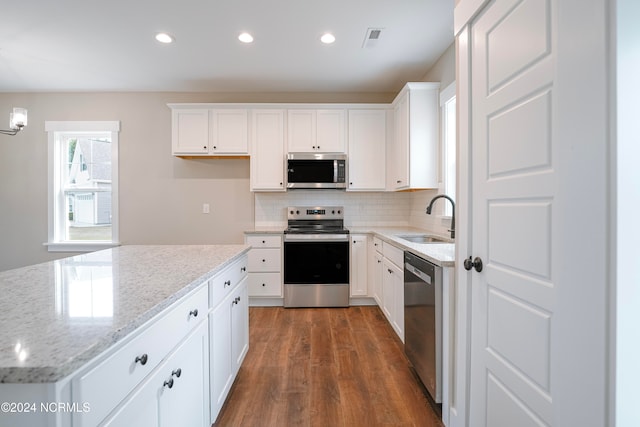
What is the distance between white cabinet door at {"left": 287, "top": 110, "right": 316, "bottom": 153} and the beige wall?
42 centimetres

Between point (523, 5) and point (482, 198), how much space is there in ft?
2.26

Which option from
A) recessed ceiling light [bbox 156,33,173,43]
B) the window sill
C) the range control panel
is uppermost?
recessed ceiling light [bbox 156,33,173,43]

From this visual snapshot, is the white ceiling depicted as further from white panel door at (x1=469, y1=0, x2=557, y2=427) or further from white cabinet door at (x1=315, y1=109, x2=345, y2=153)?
white panel door at (x1=469, y1=0, x2=557, y2=427)

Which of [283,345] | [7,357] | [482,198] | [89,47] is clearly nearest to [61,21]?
[89,47]

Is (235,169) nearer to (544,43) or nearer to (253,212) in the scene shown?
(253,212)

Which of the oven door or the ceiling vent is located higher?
the ceiling vent

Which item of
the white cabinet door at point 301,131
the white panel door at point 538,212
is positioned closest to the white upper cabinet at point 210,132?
the white cabinet door at point 301,131

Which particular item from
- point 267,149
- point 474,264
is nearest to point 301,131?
point 267,149

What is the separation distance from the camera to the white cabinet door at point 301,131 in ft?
11.7

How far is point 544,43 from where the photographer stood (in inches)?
36.4

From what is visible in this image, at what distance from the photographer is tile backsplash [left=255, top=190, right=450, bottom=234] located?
3.91 m

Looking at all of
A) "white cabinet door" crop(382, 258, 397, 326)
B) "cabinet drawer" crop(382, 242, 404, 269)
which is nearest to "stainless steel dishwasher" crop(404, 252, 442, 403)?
"cabinet drawer" crop(382, 242, 404, 269)

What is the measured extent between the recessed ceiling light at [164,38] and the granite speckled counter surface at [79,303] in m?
2.01

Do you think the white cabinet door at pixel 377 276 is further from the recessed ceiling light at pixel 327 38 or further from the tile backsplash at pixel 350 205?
the recessed ceiling light at pixel 327 38
